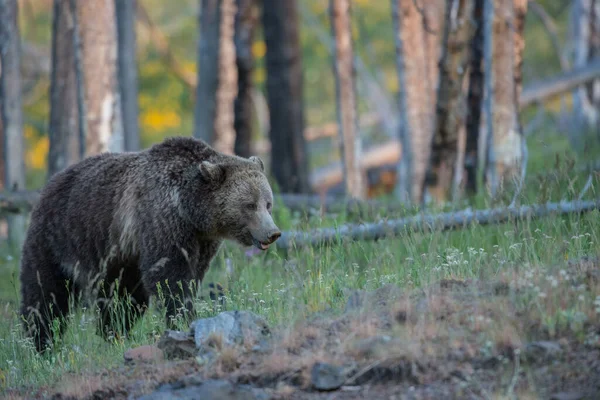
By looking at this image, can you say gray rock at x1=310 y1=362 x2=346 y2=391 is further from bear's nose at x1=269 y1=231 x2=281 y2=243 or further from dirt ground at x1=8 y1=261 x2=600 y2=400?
bear's nose at x1=269 y1=231 x2=281 y2=243

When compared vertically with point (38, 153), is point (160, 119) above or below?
above

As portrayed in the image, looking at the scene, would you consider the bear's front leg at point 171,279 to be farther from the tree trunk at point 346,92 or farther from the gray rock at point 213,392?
the tree trunk at point 346,92

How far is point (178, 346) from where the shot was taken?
18.4 feet

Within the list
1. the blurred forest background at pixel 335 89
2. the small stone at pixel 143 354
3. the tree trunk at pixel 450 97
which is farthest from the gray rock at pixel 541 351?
the tree trunk at pixel 450 97

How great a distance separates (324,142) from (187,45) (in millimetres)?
7534

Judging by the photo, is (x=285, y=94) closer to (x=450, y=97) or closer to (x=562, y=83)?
(x=450, y=97)

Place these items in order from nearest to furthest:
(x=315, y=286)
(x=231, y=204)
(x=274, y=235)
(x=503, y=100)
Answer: (x=315, y=286)
(x=274, y=235)
(x=231, y=204)
(x=503, y=100)

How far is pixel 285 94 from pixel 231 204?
7.59 m

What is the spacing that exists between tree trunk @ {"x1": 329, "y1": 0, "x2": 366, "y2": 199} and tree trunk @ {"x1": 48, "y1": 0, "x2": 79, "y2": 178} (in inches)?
182

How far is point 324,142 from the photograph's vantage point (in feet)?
118

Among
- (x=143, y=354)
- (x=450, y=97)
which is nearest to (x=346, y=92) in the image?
(x=450, y=97)

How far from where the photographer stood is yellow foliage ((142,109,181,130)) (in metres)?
28.0

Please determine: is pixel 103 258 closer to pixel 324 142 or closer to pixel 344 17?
pixel 344 17

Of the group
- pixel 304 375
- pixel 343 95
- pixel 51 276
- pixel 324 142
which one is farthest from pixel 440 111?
pixel 324 142
